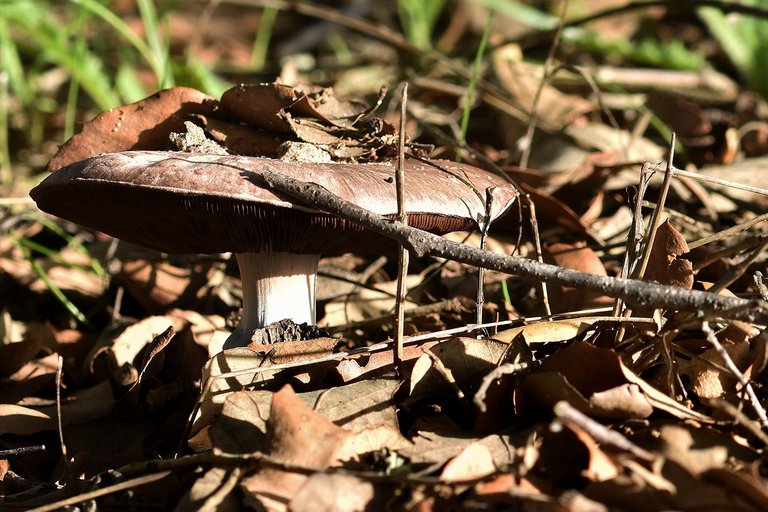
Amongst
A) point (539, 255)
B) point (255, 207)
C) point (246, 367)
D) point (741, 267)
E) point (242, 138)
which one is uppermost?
point (242, 138)

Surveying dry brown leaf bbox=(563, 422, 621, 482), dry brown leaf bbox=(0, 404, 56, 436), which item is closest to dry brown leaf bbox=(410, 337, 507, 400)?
dry brown leaf bbox=(563, 422, 621, 482)

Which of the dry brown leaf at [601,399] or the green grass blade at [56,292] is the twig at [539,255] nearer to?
the dry brown leaf at [601,399]

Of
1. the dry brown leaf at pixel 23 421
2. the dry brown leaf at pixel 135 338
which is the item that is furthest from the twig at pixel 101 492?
the dry brown leaf at pixel 135 338

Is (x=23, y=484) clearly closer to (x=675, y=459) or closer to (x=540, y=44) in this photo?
(x=675, y=459)

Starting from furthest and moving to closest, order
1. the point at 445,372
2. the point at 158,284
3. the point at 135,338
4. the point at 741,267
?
the point at 158,284
the point at 135,338
the point at 445,372
the point at 741,267

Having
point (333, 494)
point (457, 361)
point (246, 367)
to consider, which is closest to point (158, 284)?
point (246, 367)

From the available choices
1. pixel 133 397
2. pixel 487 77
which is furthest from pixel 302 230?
pixel 487 77

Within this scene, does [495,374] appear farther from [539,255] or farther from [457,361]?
[539,255]
